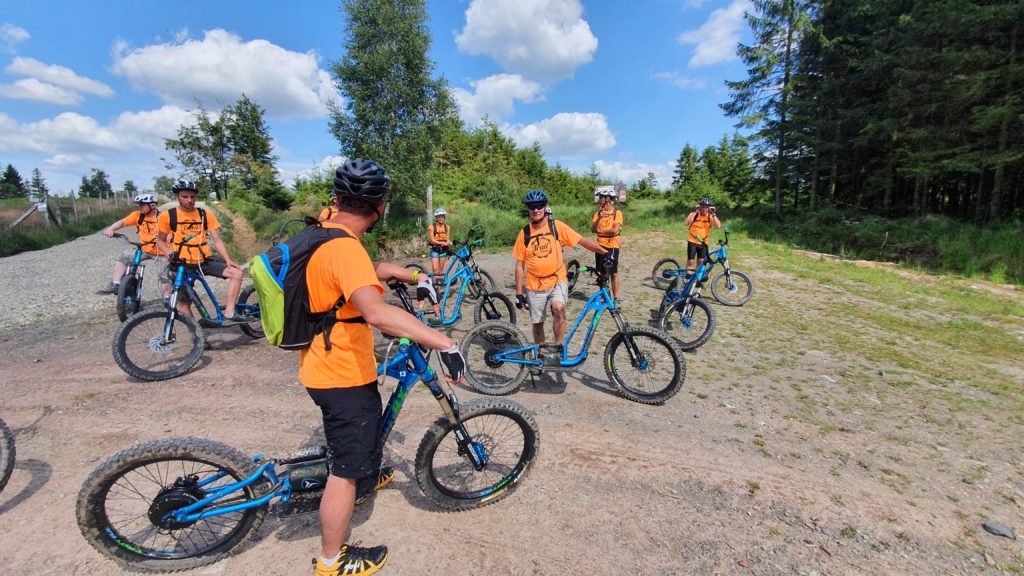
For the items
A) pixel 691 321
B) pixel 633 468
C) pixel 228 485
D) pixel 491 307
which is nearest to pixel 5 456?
pixel 228 485

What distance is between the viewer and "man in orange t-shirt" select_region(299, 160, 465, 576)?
1.96m

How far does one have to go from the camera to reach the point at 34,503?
2803 millimetres

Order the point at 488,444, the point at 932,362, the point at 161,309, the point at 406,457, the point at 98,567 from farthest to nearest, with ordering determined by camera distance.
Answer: the point at 932,362
the point at 161,309
the point at 406,457
the point at 488,444
the point at 98,567

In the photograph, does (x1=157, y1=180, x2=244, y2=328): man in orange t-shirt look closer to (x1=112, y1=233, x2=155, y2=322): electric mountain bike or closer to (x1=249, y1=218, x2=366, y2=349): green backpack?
(x1=112, y1=233, x2=155, y2=322): electric mountain bike

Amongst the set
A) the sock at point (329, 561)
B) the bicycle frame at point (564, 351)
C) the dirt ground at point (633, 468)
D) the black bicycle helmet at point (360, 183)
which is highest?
the black bicycle helmet at point (360, 183)

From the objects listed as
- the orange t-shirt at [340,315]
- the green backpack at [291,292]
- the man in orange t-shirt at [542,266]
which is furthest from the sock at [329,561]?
the man in orange t-shirt at [542,266]

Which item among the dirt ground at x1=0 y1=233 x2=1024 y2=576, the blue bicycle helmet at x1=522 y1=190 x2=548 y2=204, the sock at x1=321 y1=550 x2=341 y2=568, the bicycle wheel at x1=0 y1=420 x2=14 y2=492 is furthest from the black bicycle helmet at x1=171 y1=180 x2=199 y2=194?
the sock at x1=321 y1=550 x2=341 y2=568

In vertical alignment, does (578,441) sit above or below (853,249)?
below

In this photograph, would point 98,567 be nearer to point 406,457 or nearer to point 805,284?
point 406,457

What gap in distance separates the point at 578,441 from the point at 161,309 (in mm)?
5258

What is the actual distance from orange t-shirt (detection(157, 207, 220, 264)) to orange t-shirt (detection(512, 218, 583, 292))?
445cm

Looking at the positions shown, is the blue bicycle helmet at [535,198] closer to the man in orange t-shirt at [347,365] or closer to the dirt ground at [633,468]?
the dirt ground at [633,468]

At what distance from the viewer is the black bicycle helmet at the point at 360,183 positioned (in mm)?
2064

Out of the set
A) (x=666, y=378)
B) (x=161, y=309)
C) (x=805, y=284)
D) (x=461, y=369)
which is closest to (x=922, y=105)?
(x=805, y=284)
